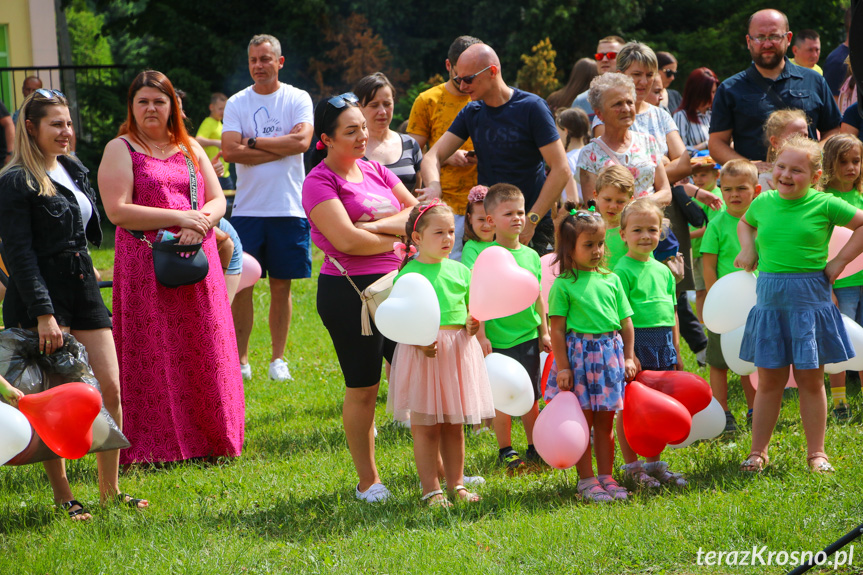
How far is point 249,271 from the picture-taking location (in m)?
6.95

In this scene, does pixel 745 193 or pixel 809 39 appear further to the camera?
pixel 809 39

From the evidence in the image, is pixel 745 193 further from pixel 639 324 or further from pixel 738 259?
pixel 639 324

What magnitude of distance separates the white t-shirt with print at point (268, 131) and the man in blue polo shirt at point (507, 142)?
1.84 metres

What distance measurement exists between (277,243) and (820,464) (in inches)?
174

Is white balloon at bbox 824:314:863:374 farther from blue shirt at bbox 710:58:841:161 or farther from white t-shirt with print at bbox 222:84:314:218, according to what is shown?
white t-shirt with print at bbox 222:84:314:218

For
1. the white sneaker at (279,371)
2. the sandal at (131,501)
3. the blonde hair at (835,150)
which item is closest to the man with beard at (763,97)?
the blonde hair at (835,150)

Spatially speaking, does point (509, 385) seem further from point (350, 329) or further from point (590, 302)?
point (350, 329)

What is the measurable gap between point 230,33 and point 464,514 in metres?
22.2

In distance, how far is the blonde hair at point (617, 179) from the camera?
204 inches

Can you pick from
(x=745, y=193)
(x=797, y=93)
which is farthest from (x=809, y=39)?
(x=745, y=193)

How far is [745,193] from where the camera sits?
226 inches

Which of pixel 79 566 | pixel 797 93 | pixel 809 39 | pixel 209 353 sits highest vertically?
pixel 809 39

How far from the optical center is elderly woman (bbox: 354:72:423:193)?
634 centimetres

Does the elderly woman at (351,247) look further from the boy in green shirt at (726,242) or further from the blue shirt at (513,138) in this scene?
the boy in green shirt at (726,242)
